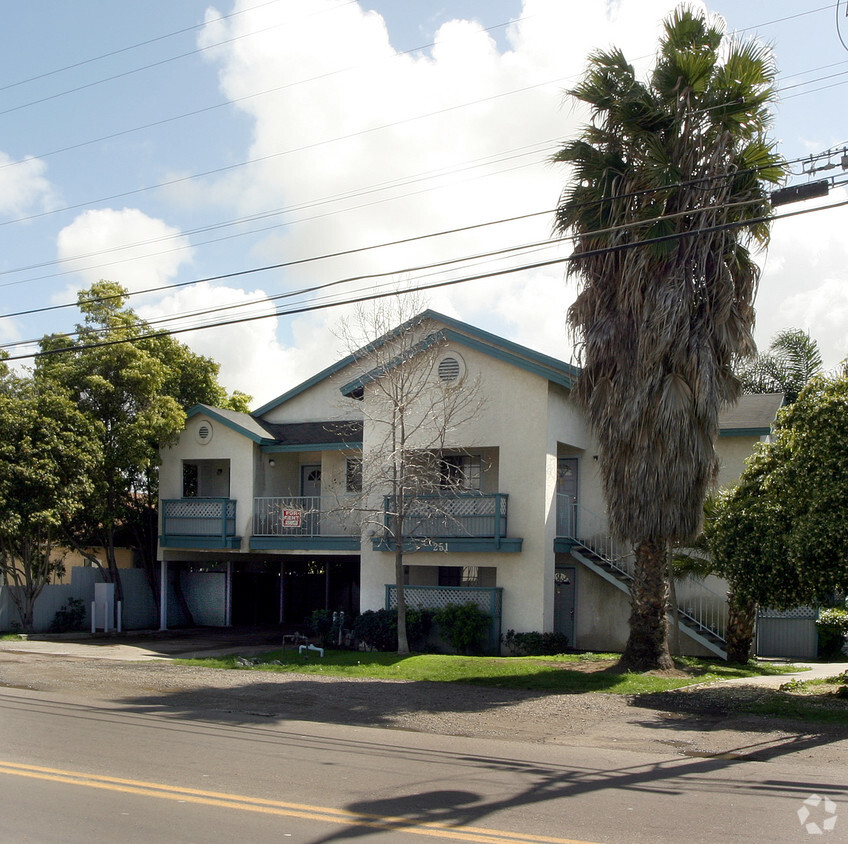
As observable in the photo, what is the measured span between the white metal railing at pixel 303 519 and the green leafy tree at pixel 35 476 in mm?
4760

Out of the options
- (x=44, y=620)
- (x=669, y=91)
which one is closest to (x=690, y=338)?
(x=669, y=91)

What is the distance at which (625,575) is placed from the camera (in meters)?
22.2

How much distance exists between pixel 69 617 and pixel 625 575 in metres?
16.2

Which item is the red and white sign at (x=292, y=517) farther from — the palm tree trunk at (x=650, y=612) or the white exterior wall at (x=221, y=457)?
the palm tree trunk at (x=650, y=612)

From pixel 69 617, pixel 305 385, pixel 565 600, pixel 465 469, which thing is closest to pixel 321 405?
pixel 305 385

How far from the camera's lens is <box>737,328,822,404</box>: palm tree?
39.0 m

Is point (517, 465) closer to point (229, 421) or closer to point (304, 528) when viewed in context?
point (304, 528)

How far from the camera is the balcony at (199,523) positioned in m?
26.5

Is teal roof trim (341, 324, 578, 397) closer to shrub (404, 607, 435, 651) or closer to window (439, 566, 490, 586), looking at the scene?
window (439, 566, 490, 586)

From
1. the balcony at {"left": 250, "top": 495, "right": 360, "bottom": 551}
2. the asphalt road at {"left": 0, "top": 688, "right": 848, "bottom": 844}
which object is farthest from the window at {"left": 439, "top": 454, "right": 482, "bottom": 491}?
the asphalt road at {"left": 0, "top": 688, "right": 848, "bottom": 844}

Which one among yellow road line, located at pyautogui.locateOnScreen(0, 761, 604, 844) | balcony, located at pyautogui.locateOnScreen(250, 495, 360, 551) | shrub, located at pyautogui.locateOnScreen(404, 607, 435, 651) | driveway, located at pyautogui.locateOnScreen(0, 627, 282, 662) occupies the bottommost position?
driveway, located at pyautogui.locateOnScreen(0, 627, 282, 662)

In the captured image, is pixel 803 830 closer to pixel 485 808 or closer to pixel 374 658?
pixel 485 808

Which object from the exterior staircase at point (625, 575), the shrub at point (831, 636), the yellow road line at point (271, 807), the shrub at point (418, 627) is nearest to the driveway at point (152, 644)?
the shrub at point (418, 627)

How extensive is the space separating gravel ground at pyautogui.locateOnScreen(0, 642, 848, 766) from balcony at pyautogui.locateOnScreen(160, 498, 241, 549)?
25.9 ft
